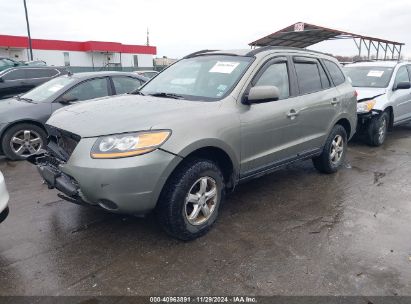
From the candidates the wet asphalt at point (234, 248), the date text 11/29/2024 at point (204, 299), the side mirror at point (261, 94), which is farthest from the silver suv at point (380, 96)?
the date text 11/29/2024 at point (204, 299)

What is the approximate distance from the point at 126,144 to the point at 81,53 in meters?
40.3

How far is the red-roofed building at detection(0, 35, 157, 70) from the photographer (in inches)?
1352

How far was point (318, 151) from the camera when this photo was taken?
16.1ft

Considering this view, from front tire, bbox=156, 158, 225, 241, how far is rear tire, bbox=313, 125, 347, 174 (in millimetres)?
2147

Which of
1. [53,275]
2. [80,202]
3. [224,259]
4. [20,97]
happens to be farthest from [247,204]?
[20,97]

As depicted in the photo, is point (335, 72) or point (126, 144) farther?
point (335, 72)

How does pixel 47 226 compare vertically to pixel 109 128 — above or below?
below

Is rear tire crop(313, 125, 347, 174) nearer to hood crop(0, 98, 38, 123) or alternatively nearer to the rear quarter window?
the rear quarter window

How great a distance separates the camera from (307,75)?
15.3 feet

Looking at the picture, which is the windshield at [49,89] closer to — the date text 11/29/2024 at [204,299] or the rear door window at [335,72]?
the rear door window at [335,72]

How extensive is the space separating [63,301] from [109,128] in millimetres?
1332

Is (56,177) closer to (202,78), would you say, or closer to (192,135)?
(192,135)

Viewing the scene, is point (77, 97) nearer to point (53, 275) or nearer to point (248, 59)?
point (248, 59)

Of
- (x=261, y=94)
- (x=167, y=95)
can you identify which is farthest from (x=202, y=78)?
(x=261, y=94)
